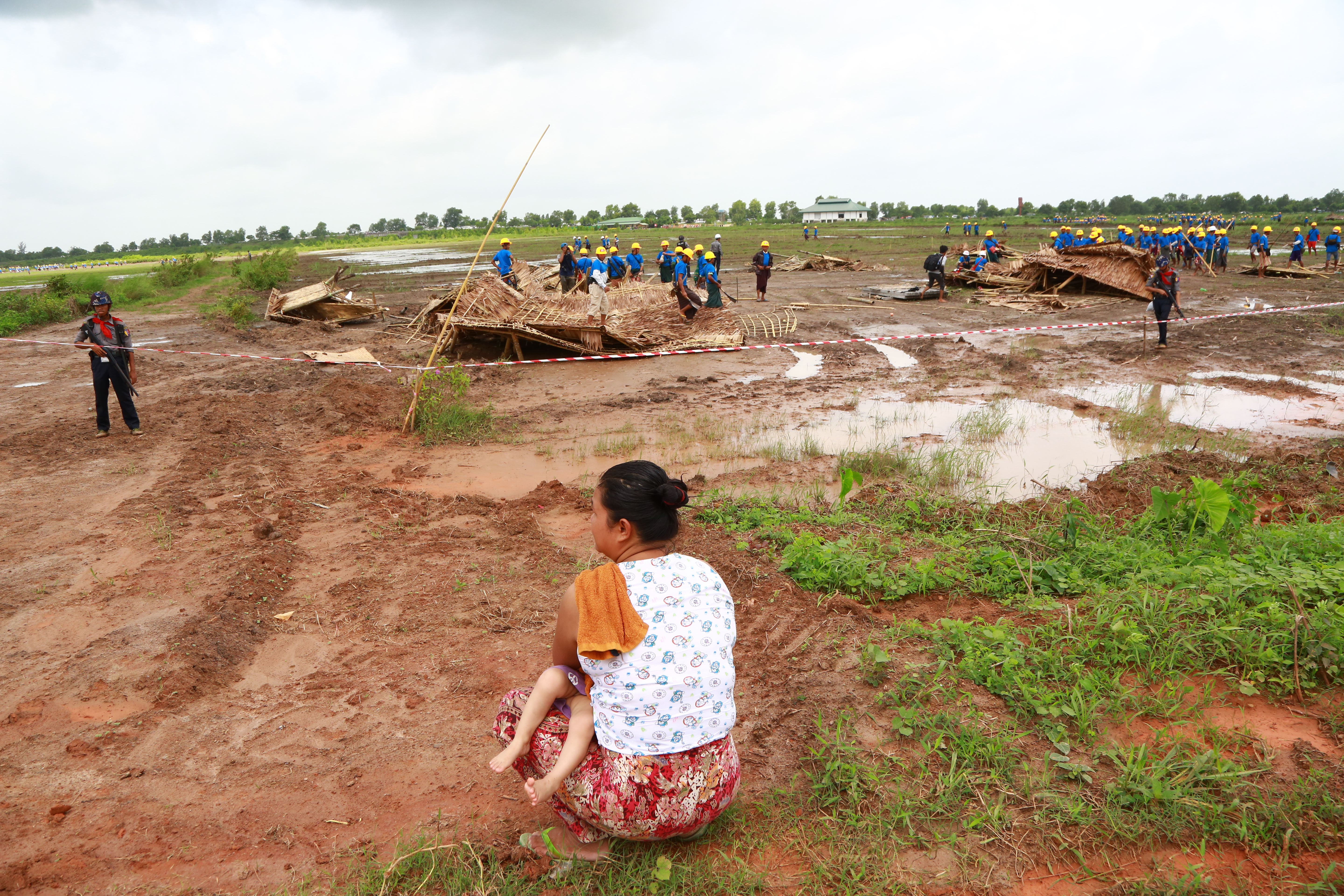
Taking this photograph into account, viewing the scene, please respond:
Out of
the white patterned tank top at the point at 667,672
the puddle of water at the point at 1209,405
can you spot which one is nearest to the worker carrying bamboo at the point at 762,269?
the puddle of water at the point at 1209,405

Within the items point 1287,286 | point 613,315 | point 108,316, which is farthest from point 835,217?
point 108,316

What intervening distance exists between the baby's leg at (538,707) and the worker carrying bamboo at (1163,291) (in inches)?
504

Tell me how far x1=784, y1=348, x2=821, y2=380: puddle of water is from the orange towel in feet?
31.9

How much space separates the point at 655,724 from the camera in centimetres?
214

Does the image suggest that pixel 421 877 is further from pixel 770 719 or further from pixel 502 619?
pixel 502 619

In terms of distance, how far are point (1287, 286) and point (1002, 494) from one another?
20177mm

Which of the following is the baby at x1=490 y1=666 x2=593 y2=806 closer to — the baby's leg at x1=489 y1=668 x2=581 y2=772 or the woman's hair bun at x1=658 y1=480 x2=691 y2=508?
the baby's leg at x1=489 y1=668 x2=581 y2=772

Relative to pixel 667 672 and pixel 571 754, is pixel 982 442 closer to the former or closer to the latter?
pixel 667 672

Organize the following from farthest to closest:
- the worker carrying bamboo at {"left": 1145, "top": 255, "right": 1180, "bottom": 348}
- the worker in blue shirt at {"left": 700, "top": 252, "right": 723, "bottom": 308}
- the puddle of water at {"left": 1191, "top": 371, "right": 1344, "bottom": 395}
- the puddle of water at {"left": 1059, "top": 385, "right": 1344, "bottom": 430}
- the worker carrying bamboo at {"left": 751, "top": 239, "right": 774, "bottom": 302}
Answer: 1. the worker carrying bamboo at {"left": 751, "top": 239, "right": 774, "bottom": 302}
2. the worker in blue shirt at {"left": 700, "top": 252, "right": 723, "bottom": 308}
3. the worker carrying bamboo at {"left": 1145, "top": 255, "right": 1180, "bottom": 348}
4. the puddle of water at {"left": 1191, "top": 371, "right": 1344, "bottom": 395}
5. the puddle of water at {"left": 1059, "top": 385, "right": 1344, "bottom": 430}

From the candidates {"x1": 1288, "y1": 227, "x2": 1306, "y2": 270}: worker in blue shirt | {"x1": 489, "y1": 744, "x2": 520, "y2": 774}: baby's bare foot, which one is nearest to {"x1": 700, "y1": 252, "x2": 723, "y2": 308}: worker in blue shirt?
{"x1": 489, "y1": 744, "x2": 520, "y2": 774}: baby's bare foot

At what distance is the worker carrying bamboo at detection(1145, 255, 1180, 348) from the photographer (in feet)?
39.4

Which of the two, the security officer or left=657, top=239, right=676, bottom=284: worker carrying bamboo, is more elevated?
left=657, top=239, right=676, bottom=284: worker carrying bamboo

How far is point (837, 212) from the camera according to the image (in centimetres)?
9788

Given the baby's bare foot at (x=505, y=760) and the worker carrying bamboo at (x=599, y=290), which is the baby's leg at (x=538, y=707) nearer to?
the baby's bare foot at (x=505, y=760)
